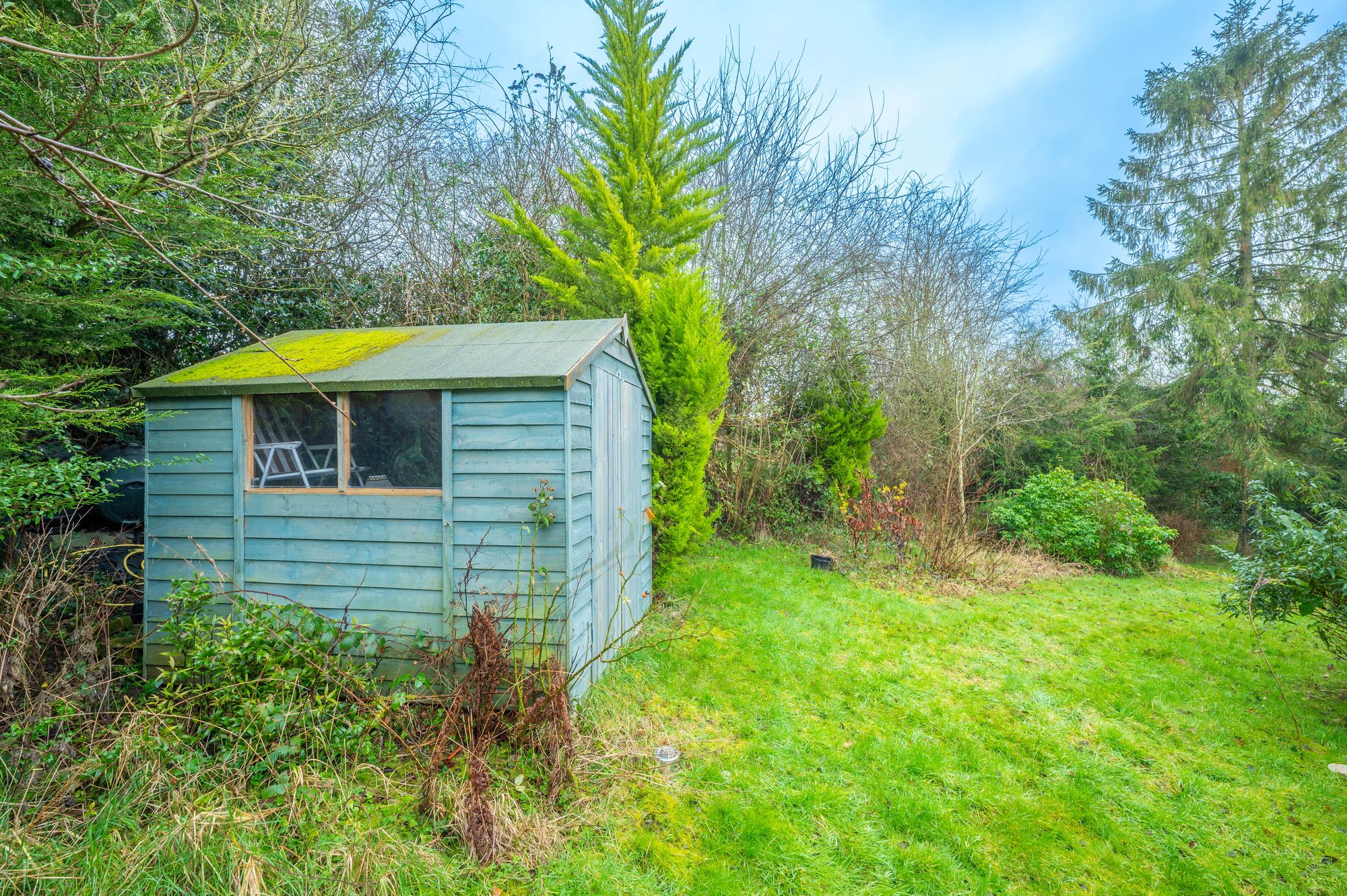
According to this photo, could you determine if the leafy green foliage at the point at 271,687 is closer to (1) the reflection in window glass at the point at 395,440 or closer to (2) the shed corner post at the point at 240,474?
(2) the shed corner post at the point at 240,474

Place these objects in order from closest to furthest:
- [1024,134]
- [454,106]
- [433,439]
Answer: [433,439] < [454,106] < [1024,134]

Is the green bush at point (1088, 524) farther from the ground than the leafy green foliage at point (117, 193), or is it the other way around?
the leafy green foliage at point (117, 193)

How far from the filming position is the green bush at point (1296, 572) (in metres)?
3.91

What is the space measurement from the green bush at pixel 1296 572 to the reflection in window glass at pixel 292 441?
6.48 metres

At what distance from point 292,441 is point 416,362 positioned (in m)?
1.09

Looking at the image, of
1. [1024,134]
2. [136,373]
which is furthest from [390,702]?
[1024,134]

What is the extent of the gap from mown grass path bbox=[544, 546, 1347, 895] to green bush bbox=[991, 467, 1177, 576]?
266 cm

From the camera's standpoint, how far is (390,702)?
3037 mm

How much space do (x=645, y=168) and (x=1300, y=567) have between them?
6.87 metres

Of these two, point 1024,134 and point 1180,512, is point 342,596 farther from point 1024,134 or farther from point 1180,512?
point 1024,134

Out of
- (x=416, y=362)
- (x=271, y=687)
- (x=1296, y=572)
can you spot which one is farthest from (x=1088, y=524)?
(x=271, y=687)

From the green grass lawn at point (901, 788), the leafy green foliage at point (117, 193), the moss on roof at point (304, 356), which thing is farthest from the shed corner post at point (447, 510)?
the leafy green foliage at point (117, 193)

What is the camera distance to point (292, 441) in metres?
3.91

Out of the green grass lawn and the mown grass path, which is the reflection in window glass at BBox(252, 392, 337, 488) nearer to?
the green grass lawn
